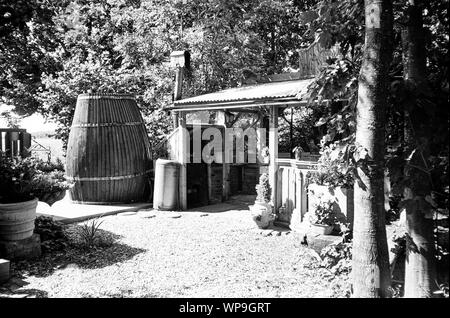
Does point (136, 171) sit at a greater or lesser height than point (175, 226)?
greater

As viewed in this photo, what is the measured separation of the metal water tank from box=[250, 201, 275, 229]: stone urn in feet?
8.23

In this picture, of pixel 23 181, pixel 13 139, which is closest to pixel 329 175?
pixel 23 181

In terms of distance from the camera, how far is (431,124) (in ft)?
10.8

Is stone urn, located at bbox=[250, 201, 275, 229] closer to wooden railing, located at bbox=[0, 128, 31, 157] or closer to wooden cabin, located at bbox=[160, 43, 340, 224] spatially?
wooden cabin, located at bbox=[160, 43, 340, 224]

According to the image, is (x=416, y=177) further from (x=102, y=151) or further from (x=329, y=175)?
(x=102, y=151)

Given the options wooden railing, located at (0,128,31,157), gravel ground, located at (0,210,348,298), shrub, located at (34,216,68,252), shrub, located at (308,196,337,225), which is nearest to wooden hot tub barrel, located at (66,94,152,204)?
gravel ground, located at (0,210,348,298)

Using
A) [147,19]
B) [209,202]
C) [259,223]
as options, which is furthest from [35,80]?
[259,223]

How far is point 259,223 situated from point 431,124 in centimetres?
451

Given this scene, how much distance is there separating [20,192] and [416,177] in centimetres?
522

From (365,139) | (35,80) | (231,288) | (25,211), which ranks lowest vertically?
(231,288)

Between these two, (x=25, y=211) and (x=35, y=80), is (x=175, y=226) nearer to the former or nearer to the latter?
(x=25, y=211)

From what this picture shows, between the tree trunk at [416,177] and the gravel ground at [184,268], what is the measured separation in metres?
0.91

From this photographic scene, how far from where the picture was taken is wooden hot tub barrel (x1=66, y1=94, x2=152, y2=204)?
9.45m

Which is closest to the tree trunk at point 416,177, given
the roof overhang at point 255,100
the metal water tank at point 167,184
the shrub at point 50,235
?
the roof overhang at point 255,100
